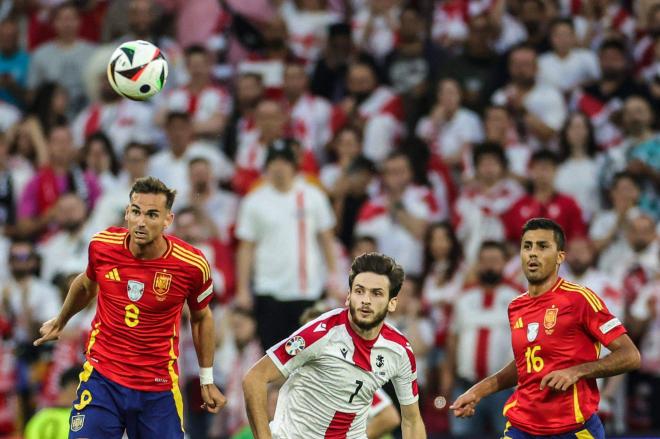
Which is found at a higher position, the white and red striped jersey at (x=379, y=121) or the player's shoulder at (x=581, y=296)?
the white and red striped jersey at (x=379, y=121)

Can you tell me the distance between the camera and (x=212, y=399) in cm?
955

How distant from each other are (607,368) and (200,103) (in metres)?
8.33

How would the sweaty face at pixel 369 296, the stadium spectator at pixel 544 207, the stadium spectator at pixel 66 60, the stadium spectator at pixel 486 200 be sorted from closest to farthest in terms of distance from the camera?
the sweaty face at pixel 369 296 → the stadium spectator at pixel 544 207 → the stadium spectator at pixel 486 200 → the stadium spectator at pixel 66 60

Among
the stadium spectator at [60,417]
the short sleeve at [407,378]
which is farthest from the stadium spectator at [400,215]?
the short sleeve at [407,378]

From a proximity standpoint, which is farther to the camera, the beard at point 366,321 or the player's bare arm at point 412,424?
the player's bare arm at point 412,424

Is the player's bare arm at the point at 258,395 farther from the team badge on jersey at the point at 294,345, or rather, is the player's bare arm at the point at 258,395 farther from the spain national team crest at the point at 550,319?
the spain national team crest at the point at 550,319

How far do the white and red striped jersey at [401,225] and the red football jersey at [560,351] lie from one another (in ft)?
16.3

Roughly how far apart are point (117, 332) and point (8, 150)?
7.48 metres

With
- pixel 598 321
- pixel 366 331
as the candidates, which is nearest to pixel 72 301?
pixel 366 331

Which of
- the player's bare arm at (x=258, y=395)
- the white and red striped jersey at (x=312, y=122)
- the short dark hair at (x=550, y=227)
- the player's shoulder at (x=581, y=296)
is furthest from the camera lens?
the white and red striped jersey at (x=312, y=122)

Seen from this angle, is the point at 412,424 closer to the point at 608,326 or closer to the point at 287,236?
the point at 608,326

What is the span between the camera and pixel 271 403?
41.0 ft

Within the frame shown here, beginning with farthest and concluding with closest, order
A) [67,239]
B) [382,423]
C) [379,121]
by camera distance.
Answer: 1. [379,121]
2. [67,239]
3. [382,423]

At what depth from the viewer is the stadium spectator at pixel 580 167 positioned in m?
14.7
